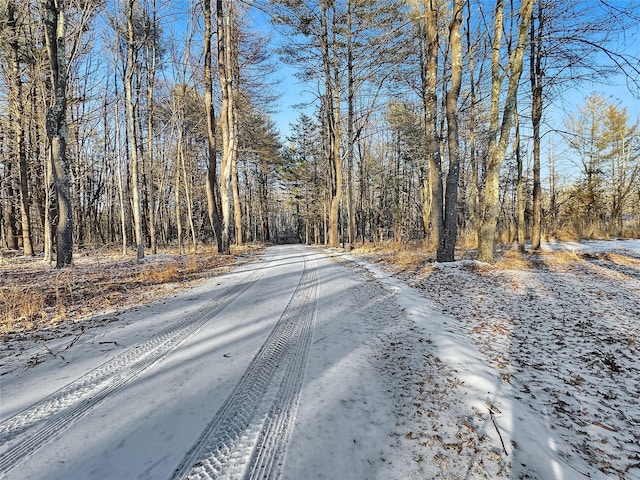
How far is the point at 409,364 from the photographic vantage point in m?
2.95

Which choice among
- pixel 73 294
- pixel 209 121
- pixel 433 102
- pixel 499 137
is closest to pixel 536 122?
pixel 499 137

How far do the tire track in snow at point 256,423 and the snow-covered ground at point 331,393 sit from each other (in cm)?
1

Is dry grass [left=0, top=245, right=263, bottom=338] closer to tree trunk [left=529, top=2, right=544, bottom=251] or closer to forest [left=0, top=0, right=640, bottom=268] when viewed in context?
forest [left=0, top=0, right=640, bottom=268]

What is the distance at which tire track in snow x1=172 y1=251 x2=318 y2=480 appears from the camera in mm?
1626

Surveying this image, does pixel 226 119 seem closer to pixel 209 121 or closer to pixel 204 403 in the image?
pixel 209 121

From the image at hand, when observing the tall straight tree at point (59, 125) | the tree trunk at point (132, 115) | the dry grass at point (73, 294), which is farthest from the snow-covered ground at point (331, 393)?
the tree trunk at point (132, 115)

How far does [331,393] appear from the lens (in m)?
2.39

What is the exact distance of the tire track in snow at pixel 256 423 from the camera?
1.63 metres

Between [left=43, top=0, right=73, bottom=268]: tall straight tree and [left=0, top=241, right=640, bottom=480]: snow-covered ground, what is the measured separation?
6.47 m

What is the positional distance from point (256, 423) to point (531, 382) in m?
2.40

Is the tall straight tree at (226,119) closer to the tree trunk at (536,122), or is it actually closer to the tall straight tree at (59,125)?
the tall straight tree at (59,125)

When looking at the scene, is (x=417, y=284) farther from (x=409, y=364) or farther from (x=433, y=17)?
(x=433, y=17)

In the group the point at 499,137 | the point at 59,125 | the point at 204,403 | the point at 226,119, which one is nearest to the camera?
the point at 204,403

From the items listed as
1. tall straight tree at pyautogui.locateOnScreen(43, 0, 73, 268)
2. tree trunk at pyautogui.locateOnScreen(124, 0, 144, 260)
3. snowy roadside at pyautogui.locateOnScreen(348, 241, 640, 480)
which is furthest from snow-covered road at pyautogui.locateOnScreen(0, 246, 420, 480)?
tree trunk at pyautogui.locateOnScreen(124, 0, 144, 260)
